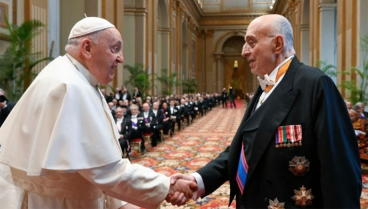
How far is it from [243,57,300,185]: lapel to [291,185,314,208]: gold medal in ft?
0.87

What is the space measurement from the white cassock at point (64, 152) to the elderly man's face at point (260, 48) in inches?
35.5

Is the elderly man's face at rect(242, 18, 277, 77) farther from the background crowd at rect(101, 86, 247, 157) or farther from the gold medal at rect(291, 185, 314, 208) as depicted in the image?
the background crowd at rect(101, 86, 247, 157)

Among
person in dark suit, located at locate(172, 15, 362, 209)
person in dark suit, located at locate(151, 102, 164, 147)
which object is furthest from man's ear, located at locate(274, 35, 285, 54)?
person in dark suit, located at locate(151, 102, 164, 147)

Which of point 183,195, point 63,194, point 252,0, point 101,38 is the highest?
point 252,0

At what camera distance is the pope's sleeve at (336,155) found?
1897 mm

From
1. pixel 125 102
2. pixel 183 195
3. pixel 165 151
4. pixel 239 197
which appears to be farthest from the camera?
pixel 125 102

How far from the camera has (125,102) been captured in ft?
39.5

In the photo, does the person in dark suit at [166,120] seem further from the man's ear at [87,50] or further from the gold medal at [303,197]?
the gold medal at [303,197]

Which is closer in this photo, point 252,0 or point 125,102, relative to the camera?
point 125,102

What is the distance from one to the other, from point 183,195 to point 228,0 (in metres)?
40.5

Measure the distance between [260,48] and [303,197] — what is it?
33.9 inches

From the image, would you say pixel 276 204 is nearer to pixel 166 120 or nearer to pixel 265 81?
pixel 265 81

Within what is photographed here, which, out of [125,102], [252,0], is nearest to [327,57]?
[125,102]

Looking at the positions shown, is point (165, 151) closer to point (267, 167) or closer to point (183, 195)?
point (183, 195)
